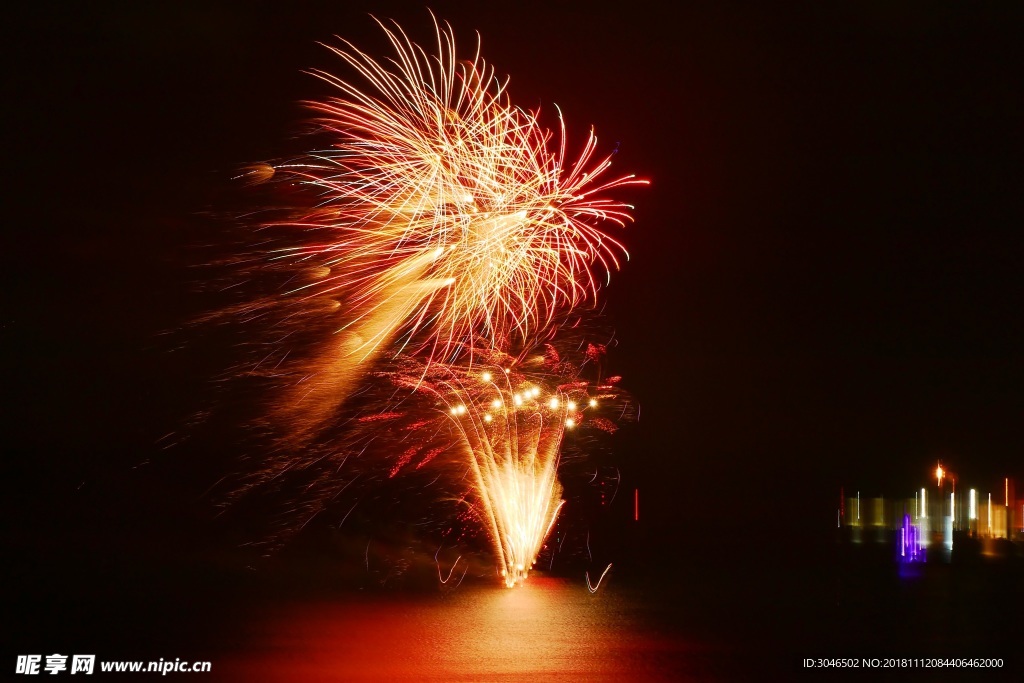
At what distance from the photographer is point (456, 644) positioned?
8.34 meters

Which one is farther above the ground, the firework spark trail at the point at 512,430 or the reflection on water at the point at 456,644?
the firework spark trail at the point at 512,430

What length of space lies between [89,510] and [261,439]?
2.68 meters

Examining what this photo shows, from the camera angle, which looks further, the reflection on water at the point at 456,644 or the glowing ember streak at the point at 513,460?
the glowing ember streak at the point at 513,460

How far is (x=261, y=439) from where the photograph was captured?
13859 millimetres

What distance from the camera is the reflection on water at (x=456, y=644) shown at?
727 centimetres

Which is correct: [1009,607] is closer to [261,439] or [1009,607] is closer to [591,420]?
[591,420]

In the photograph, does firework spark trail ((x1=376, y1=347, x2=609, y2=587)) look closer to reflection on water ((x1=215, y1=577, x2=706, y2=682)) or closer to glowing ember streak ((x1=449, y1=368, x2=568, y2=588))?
glowing ember streak ((x1=449, y1=368, x2=568, y2=588))

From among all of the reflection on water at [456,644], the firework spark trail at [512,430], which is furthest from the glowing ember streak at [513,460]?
the reflection on water at [456,644]

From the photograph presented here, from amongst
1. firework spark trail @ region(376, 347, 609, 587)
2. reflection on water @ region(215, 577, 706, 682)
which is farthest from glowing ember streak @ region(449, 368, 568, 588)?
reflection on water @ region(215, 577, 706, 682)

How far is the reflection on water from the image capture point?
7.27 m

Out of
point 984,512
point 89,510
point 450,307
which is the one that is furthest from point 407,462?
point 984,512

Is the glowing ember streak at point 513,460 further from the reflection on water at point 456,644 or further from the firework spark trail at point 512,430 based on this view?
the reflection on water at point 456,644

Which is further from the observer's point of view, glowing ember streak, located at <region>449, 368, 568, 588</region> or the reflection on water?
glowing ember streak, located at <region>449, 368, 568, 588</region>

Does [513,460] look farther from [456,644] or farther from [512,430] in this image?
[456,644]
